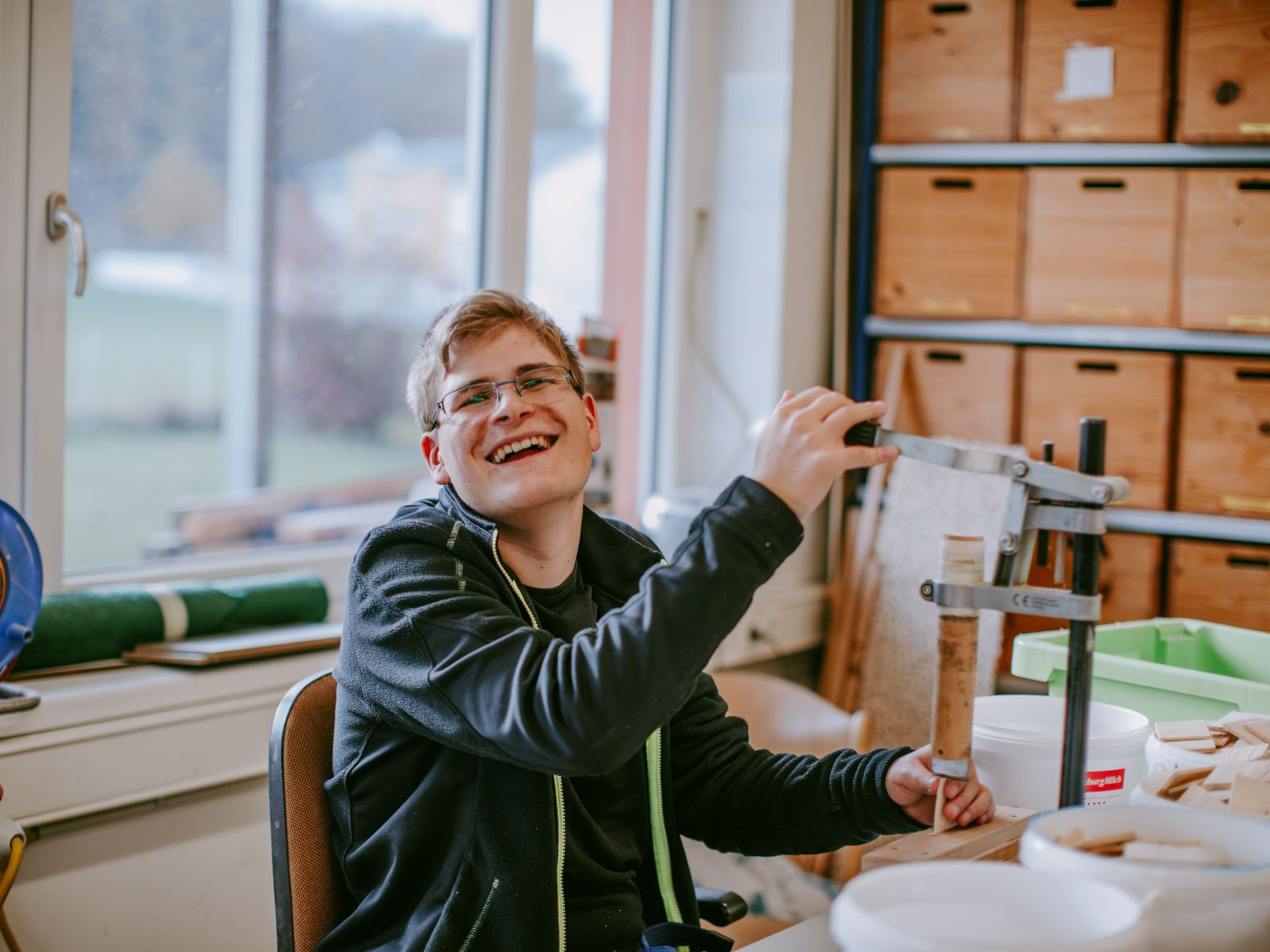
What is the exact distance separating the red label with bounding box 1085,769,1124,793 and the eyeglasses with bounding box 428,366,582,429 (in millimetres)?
647

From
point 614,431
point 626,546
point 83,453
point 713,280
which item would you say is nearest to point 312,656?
point 83,453

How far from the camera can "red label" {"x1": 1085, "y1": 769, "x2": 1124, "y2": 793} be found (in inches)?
44.3

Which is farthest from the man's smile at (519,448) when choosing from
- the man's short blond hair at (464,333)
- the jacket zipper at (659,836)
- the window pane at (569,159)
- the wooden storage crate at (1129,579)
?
the wooden storage crate at (1129,579)

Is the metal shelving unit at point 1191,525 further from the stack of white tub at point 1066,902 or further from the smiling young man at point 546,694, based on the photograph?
the stack of white tub at point 1066,902

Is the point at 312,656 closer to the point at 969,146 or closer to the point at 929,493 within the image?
the point at 929,493

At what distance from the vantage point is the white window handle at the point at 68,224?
181 centimetres

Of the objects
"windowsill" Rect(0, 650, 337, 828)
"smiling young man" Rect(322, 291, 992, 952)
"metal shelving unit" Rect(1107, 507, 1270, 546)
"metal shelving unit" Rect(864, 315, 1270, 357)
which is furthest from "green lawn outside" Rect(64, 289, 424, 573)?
"metal shelving unit" Rect(1107, 507, 1270, 546)

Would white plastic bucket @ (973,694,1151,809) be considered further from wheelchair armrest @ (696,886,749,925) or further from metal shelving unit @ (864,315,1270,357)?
metal shelving unit @ (864,315,1270,357)

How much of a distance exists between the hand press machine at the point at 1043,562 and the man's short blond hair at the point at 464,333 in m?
0.52

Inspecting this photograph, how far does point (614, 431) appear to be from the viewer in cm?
278

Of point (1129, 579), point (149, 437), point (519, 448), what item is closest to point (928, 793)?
point (519, 448)

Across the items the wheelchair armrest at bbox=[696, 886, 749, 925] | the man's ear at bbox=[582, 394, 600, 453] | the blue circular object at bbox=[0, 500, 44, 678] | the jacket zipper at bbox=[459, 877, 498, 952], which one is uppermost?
the man's ear at bbox=[582, 394, 600, 453]

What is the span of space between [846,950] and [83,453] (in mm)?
1649

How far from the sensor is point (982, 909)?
776 millimetres
